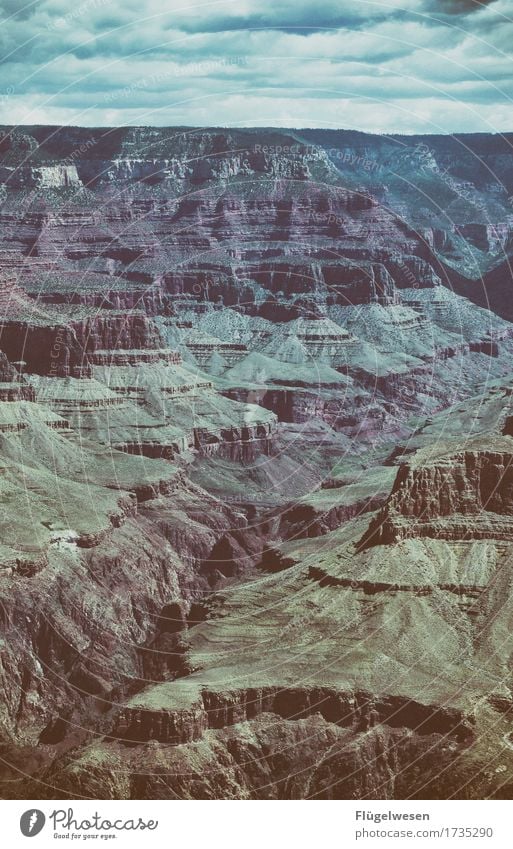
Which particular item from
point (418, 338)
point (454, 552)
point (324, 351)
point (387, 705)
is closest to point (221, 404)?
point (324, 351)

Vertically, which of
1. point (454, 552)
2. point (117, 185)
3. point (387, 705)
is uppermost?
point (117, 185)

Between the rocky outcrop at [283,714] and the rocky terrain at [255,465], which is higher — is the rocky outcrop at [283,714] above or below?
below

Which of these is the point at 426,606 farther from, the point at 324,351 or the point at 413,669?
Result: the point at 324,351

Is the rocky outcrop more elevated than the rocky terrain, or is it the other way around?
the rocky terrain

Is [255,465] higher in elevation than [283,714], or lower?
higher

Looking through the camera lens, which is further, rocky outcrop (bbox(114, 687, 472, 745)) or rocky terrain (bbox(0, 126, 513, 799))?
rocky terrain (bbox(0, 126, 513, 799))

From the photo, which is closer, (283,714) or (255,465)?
(283,714)

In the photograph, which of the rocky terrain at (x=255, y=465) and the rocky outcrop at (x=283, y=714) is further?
the rocky terrain at (x=255, y=465)

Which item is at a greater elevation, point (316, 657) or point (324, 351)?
point (324, 351)
